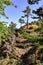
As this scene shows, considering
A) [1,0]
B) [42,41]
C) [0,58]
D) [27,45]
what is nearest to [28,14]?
[27,45]

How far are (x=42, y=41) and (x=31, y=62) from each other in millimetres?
9442

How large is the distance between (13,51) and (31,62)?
23.6 ft

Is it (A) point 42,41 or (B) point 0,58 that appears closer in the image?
(A) point 42,41

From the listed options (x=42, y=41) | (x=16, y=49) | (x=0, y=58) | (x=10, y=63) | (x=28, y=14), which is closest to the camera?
(x=42, y=41)

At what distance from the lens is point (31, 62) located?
3684cm

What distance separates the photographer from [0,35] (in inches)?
422

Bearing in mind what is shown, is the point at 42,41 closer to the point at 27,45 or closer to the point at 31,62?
the point at 31,62

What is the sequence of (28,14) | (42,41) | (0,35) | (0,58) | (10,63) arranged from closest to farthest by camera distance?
(0,35)
(42,41)
(10,63)
(0,58)
(28,14)

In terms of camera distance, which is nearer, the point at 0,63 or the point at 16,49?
the point at 0,63

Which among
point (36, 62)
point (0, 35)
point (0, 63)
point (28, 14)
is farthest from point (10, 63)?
point (28, 14)

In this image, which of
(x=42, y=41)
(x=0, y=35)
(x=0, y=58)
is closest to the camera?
(x=0, y=35)

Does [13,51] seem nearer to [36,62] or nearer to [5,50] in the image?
[5,50]

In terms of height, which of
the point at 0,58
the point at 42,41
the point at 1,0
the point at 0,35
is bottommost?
the point at 0,58

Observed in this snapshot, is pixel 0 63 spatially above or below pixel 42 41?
below
